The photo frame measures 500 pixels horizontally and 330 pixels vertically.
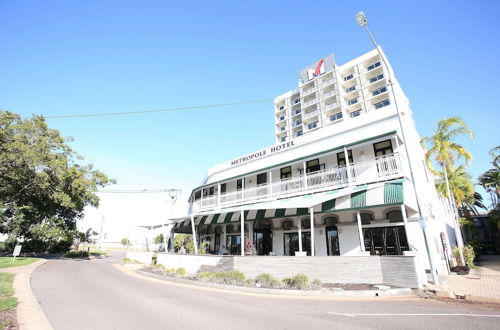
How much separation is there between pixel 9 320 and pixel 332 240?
14413 mm

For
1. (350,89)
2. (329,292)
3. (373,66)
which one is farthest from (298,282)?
(373,66)

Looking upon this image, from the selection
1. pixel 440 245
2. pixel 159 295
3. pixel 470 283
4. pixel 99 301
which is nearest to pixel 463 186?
pixel 440 245

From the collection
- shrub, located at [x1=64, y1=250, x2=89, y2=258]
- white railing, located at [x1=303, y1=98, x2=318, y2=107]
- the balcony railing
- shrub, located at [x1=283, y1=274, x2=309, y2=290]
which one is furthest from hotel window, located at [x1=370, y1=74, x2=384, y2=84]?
shrub, located at [x1=64, y1=250, x2=89, y2=258]

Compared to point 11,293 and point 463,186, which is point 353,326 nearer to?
point 11,293

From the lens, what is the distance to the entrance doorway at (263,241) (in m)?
18.7

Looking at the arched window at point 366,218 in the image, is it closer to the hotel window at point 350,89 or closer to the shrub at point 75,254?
the shrub at point 75,254

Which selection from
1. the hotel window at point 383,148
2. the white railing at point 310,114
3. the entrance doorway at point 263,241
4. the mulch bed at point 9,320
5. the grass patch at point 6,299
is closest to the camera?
the mulch bed at point 9,320

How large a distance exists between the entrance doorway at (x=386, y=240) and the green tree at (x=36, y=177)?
80.4ft

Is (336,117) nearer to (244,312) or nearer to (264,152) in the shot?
(264,152)

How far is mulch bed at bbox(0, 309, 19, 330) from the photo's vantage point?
201 inches

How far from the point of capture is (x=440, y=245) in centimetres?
1645

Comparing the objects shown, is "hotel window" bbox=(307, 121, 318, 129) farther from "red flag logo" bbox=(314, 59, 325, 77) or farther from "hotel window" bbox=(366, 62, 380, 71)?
"hotel window" bbox=(366, 62, 380, 71)

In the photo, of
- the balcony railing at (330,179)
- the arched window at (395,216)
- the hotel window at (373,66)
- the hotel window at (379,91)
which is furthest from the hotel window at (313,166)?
the hotel window at (373,66)

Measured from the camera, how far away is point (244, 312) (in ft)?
23.2
